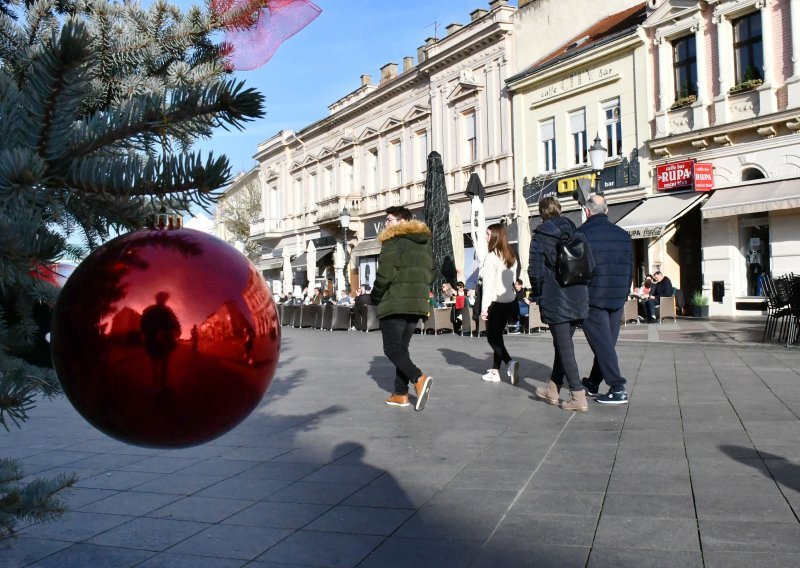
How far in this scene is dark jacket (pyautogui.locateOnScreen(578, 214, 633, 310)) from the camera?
6.48m

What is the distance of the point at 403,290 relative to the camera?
6.56 meters

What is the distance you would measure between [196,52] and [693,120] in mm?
21035

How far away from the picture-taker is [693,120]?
20.8 m

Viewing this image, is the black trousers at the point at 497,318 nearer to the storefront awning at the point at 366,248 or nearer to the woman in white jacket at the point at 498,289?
the woman in white jacket at the point at 498,289

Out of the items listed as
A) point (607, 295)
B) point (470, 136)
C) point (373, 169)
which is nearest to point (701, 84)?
point (470, 136)

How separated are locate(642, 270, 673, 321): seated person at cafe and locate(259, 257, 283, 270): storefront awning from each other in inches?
1144

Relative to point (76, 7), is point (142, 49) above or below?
below

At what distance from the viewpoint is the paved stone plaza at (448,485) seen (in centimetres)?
303

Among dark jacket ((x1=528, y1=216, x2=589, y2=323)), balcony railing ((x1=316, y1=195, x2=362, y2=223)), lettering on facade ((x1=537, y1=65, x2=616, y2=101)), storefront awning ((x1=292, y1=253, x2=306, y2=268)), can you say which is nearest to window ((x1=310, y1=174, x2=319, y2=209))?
balcony railing ((x1=316, y1=195, x2=362, y2=223))

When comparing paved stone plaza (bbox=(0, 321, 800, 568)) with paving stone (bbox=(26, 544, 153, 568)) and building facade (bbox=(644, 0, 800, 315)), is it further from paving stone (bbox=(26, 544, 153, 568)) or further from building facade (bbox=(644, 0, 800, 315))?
building facade (bbox=(644, 0, 800, 315))

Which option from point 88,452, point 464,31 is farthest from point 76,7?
point 464,31

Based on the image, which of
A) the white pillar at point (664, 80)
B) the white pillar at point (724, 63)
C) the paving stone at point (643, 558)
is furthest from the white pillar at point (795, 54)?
the paving stone at point (643, 558)

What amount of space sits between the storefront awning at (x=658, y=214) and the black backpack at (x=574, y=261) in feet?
49.9

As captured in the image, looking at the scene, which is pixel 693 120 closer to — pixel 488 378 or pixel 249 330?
pixel 488 378
